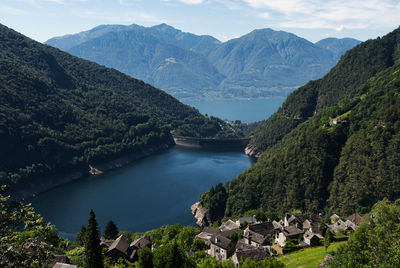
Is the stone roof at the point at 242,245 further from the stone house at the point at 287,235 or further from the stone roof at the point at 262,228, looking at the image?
the stone house at the point at 287,235

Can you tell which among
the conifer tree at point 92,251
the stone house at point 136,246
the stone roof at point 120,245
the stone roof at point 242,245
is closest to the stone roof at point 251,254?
the stone roof at point 242,245

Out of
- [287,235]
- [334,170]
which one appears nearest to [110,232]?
[287,235]

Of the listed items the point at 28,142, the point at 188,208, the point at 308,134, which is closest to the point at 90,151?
the point at 28,142

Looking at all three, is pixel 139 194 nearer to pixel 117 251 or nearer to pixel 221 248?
pixel 117 251

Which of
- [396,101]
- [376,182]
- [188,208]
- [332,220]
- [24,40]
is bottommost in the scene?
[188,208]

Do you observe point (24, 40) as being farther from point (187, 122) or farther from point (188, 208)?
point (188, 208)

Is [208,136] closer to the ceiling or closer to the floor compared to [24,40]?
closer to the floor
